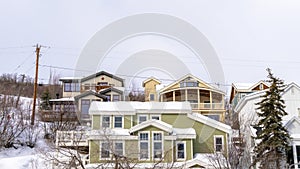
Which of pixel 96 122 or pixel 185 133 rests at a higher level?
pixel 96 122

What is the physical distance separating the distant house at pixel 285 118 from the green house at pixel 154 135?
1668 millimetres

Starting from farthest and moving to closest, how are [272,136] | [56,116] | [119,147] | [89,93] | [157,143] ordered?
1. [89,93]
2. [56,116]
3. [157,143]
4. [119,147]
5. [272,136]

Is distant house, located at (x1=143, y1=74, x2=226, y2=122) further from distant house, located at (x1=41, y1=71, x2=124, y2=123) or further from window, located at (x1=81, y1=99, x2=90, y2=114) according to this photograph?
window, located at (x1=81, y1=99, x2=90, y2=114)

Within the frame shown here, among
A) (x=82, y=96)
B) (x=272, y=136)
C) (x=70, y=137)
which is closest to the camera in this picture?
(x=272, y=136)

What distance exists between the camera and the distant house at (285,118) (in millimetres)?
22094

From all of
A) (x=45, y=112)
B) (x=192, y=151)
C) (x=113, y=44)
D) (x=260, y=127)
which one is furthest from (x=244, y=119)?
(x=45, y=112)

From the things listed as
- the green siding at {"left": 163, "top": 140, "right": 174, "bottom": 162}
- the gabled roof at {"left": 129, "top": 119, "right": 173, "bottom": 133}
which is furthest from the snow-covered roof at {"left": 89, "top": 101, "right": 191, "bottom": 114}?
the green siding at {"left": 163, "top": 140, "right": 174, "bottom": 162}

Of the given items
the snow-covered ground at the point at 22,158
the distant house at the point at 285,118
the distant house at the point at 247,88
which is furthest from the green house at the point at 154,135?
the distant house at the point at 247,88

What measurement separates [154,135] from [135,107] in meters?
3.90

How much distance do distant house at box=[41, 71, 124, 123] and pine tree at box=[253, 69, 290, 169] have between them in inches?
762

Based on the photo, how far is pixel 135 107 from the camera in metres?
26.7

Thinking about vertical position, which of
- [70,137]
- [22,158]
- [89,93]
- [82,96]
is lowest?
[22,158]

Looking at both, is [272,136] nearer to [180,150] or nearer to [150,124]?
[180,150]

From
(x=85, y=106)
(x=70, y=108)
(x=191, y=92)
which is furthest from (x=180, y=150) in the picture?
(x=85, y=106)
